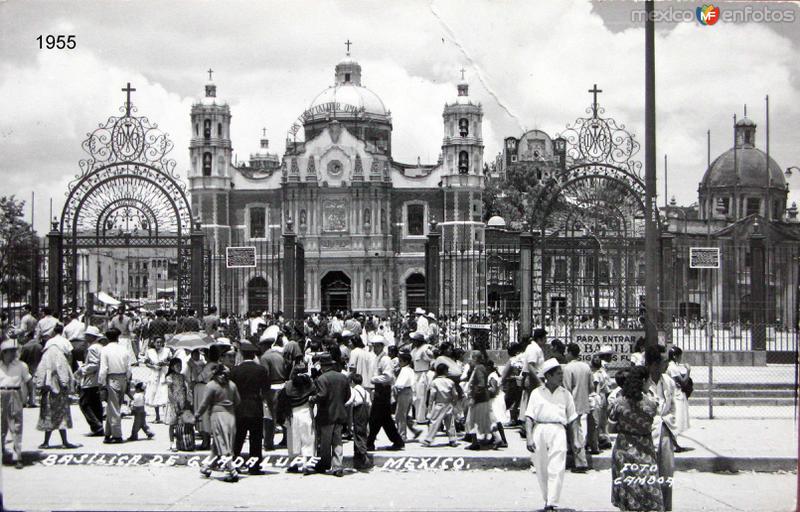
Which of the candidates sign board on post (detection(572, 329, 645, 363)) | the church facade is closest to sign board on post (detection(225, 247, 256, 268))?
sign board on post (detection(572, 329, 645, 363))

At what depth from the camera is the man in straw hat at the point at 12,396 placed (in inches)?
395

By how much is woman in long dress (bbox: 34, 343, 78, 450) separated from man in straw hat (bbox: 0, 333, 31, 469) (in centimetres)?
61

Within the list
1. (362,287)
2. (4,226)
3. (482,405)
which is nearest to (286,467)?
(482,405)

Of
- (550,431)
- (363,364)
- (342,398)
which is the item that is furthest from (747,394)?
(550,431)

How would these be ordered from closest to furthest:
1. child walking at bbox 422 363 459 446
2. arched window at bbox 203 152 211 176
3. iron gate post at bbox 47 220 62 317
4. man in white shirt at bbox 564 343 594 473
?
man in white shirt at bbox 564 343 594 473
child walking at bbox 422 363 459 446
iron gate post at bbox 47 220 62 317
arched window at bbox 203 152 211 176

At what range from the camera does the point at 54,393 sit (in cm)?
1096

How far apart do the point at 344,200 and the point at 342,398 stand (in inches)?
1614

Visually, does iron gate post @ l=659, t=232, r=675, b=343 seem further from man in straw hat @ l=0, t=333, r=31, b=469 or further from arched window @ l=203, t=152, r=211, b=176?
arched window @ l=203, t=152, r=211, b=176

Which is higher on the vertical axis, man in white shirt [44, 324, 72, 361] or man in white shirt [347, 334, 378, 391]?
man in white shirt [44, 324, 72, 361]

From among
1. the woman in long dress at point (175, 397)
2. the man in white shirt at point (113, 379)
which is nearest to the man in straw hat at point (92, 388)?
the man in white shirt at point (113, 379)

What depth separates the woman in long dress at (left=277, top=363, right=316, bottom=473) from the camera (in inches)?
398

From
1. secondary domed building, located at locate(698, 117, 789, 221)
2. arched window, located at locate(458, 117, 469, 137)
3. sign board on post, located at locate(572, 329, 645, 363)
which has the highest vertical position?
arched window, located at locate(458, 117, 469, 137)

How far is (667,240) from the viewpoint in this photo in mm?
18000

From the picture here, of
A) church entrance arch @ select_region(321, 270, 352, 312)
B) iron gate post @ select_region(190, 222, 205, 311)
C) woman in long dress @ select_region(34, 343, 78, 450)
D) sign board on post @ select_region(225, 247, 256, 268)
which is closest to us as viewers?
woman in long dress @ select_region(34, 343, 78, 450)
